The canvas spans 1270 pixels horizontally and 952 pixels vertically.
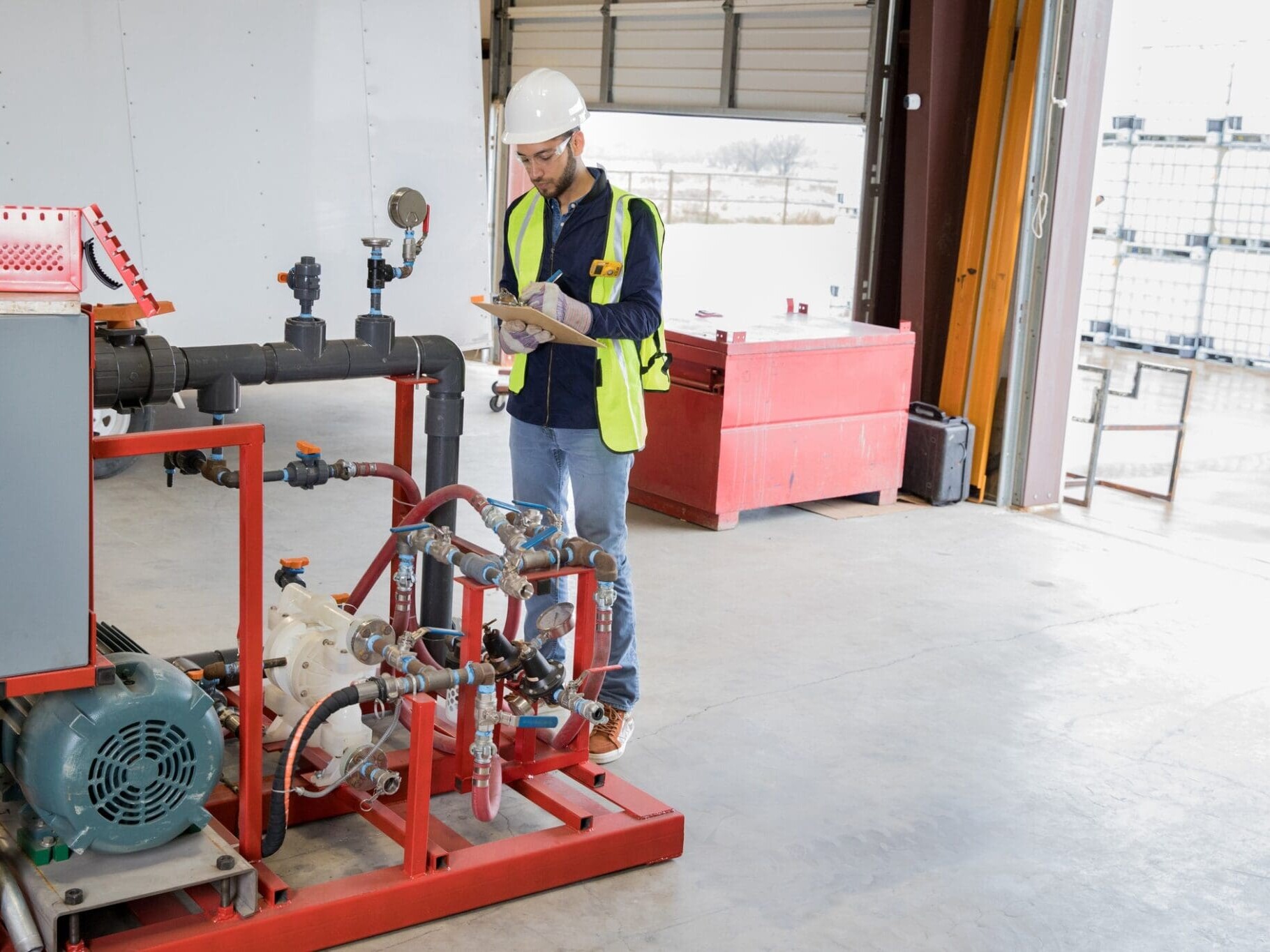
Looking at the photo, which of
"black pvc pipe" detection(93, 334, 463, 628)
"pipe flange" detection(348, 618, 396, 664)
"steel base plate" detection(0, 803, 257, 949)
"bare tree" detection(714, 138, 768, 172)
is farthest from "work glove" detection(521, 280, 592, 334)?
"bare tree" detection(714, 138, 768, 172)

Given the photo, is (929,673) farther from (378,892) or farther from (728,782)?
(378,892)

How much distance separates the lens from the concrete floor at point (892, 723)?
3.06 m

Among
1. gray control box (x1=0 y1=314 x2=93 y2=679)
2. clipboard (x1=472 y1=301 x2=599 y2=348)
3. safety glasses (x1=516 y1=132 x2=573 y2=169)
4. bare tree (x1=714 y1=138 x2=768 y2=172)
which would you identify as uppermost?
bare tree (x1=714 y1=138 x2=768 y2=172)

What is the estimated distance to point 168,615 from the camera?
4.64m

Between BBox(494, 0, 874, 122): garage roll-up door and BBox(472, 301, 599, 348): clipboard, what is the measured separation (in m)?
4.57

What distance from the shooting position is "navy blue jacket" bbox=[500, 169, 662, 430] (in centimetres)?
353

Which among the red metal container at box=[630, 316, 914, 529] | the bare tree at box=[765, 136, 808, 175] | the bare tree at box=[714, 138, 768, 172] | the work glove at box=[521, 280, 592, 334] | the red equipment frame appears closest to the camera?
the red equipment frame

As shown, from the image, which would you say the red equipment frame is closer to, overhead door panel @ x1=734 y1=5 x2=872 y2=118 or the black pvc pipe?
the black pvc pipe

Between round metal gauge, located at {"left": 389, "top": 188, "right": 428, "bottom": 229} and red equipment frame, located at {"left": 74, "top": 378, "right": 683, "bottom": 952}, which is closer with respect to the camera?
red equipment frame, located at {"left": 74, "top": 378, "right": 683, "bottom": 952}

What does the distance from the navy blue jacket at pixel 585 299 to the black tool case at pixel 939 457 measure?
12.0 ft

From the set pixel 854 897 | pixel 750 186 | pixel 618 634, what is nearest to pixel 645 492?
pixel 618 634

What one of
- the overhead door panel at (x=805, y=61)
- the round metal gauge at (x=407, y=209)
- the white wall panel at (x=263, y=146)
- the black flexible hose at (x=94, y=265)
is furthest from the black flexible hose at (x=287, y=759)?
the overhead door panel at (x=805, y=61)

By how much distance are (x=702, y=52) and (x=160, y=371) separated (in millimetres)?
6482

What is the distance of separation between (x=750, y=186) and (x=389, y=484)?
29.7 feet
